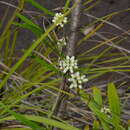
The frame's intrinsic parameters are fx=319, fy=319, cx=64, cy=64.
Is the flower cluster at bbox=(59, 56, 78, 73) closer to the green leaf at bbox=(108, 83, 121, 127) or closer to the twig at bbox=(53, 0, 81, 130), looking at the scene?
the twig at bbox=(53, 0, 81, 130)

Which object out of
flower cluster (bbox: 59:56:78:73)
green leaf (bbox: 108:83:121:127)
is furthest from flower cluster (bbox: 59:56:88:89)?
green leaf (bbox: 108:83:121:127)

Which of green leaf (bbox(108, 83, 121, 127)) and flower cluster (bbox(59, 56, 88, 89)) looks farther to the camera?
green leaf (bbox(108, 83, 121, 127))

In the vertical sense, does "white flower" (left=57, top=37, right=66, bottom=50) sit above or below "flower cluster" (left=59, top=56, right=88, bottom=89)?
above

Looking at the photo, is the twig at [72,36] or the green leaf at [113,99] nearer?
the twig at [72,36]

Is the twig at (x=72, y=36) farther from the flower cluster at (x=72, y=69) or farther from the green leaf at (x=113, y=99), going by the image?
the green leaf at (x=113, y=99)

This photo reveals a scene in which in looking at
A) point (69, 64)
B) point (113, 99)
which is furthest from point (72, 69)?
point (113, 99)

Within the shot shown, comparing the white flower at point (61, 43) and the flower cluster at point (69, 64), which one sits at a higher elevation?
the white flower at point (61, 43)

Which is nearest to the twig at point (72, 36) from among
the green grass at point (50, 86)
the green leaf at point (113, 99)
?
the green grass at point (50, 86)

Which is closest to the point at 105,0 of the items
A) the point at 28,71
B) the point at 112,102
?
the point at 28,71

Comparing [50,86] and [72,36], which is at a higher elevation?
[72,36]

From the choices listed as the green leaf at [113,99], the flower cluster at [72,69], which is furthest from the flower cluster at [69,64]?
the green leaf at [113,99]

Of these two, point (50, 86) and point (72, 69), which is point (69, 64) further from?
point (50, 86)
